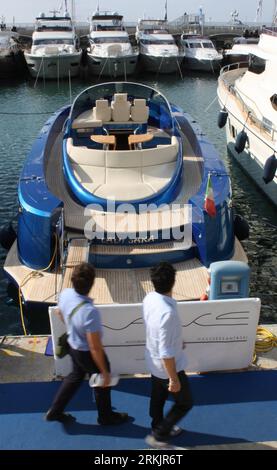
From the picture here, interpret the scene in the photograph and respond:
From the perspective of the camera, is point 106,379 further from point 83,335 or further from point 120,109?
point 120,109

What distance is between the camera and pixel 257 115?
40.9 ft

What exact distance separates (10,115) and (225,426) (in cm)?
1897

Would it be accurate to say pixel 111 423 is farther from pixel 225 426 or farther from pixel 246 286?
pixel 246 286

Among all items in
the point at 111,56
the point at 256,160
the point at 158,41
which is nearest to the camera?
the point at 256,160

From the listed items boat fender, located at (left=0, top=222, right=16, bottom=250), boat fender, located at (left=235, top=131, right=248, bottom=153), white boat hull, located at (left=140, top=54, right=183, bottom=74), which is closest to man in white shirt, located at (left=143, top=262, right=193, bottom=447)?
boat fender, located at (left=0, top=222, right=16, bottom=250)

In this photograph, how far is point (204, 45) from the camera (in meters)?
36.9

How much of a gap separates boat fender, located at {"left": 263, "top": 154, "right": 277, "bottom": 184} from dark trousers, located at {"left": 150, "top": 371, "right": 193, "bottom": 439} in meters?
7.20

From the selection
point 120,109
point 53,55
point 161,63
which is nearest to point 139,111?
point 120,109

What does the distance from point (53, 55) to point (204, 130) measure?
17.2 m

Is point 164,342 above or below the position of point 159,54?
above

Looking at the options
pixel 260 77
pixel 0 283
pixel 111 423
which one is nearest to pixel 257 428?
pixel 111 423

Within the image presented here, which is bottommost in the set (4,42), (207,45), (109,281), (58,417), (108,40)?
(109,281)

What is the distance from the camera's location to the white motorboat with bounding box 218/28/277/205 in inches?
432

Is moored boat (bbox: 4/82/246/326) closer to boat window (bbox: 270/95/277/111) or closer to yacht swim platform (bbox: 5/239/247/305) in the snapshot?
yacht swim platform (bbox: 5/239/247/305)
